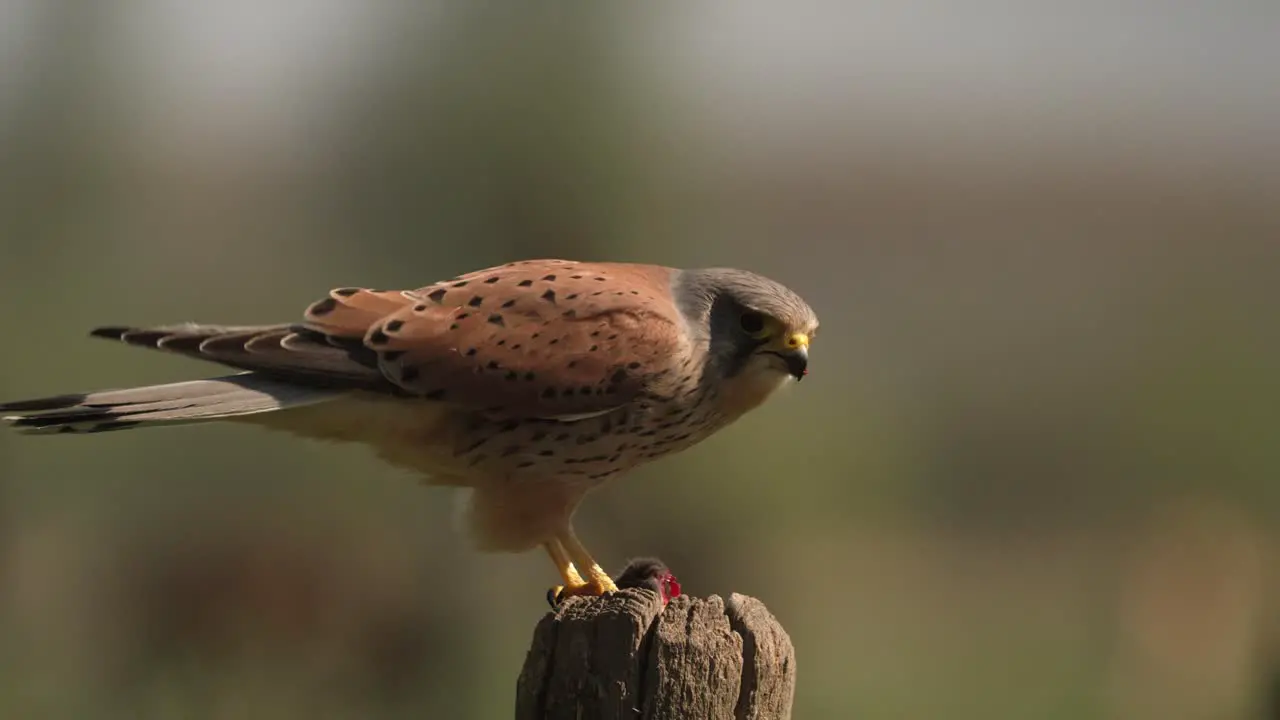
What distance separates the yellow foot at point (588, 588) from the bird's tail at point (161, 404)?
1.84 ft

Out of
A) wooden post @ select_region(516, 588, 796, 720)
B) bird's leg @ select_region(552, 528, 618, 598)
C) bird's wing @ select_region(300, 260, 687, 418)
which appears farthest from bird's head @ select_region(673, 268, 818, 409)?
wooden post @ select_region(516, 588, 796, 720)

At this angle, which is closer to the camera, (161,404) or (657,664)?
(657,664)

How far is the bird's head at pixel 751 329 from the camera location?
1920 mm

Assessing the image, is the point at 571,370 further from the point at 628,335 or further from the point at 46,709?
the point at 46,709

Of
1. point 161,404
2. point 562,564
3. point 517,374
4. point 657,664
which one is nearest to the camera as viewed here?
point 657,664

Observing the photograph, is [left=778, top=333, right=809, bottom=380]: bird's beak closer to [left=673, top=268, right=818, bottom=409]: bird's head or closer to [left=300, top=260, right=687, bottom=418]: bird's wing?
[left=673, top=268, right=818, bottom=409]: bird's head

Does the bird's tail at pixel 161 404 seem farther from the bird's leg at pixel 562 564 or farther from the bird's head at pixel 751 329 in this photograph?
the bird's head at pixel 751 329

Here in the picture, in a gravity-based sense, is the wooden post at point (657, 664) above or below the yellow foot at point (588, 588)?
above

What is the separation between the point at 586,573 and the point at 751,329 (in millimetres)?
563

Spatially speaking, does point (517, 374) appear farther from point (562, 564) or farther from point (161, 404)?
point (161, 404)

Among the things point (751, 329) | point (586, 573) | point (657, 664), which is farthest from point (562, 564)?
point (657, 664)

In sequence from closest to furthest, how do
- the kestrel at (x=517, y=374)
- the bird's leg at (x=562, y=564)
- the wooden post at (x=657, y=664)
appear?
the wooden post at (x=657, y=664)
the kestrel at (x=517, y=374)
the bird's leg at (x=562, y=564)

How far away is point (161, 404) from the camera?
5.45 ft

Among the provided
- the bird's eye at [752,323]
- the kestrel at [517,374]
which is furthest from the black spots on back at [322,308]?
the bird's eye at [752,323]
